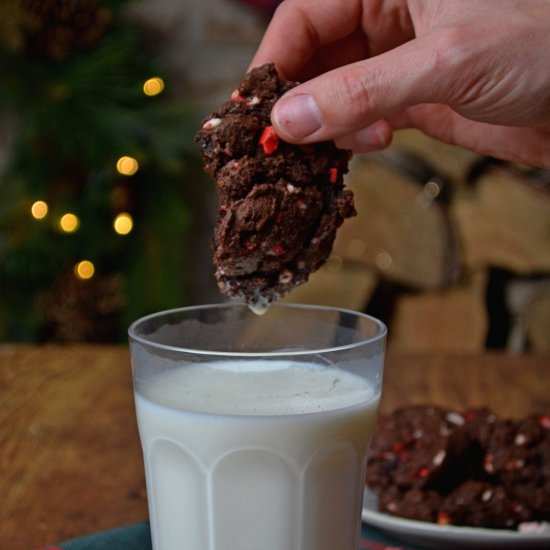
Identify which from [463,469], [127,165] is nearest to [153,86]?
[127,165]

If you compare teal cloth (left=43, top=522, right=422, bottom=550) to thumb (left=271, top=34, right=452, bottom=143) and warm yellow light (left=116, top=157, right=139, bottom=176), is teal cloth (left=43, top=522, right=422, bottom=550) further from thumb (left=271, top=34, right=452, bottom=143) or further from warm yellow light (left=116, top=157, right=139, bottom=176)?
warm yellow light (left=116, top=157, right=139, bottom=176)

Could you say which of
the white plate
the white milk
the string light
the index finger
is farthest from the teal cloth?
the string light

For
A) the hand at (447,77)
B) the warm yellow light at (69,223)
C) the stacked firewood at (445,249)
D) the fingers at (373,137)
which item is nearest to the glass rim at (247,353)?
the hand at (447,77)

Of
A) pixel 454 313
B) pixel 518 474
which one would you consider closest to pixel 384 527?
pixel 518 474

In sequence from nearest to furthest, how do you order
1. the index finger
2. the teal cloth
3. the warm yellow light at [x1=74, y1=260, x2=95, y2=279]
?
1. the teal cloth
2. the index finger
3. the warm yellow light at [x1=74, y1=260, x2=95, y2=279]

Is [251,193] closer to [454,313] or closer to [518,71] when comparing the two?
[518,71]
